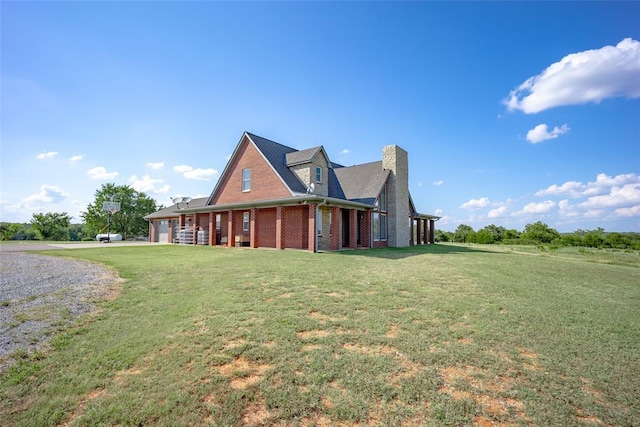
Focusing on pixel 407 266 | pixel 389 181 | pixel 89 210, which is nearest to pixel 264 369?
pixel 407 266

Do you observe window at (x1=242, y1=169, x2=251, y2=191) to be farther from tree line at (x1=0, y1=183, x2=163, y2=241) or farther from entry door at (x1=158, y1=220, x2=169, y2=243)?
tree line at (x1=0, y1=183, x2=163, y2=241)

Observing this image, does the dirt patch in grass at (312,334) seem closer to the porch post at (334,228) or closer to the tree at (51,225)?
the porch post at (334,228)

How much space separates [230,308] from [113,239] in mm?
39560

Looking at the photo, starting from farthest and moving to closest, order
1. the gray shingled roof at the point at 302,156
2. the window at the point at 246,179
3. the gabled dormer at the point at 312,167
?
the window at the point at 246,179 < the gray shingled roof at the point at 302,156 < the gabled dormer at the point at 312,167

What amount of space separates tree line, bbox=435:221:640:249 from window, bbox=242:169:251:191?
30115 millimetres

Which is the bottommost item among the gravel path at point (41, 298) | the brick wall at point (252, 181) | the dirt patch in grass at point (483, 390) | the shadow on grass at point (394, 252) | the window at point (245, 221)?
the dirt patch in grass at point (483, 390)

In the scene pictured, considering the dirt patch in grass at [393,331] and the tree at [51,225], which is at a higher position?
the tree at [51,225]

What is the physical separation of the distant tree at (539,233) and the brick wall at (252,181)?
33397 millimetres

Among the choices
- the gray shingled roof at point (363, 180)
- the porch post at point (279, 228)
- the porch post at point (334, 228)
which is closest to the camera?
the porch post at point (334, 228)

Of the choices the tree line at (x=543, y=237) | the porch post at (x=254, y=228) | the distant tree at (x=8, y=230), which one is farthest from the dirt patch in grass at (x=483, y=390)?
the distant tree at (x=8, y=230)

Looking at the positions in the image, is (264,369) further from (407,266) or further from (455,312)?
(407,266)

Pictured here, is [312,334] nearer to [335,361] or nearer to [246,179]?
[335,361]

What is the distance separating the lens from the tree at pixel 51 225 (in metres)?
45.3

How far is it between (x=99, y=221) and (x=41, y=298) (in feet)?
167
